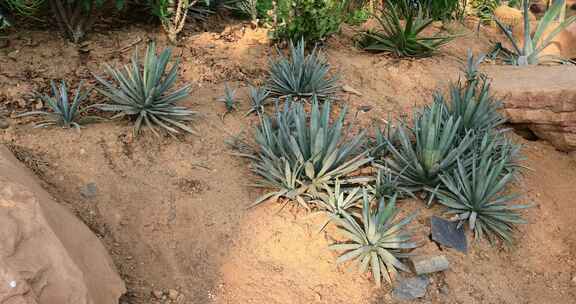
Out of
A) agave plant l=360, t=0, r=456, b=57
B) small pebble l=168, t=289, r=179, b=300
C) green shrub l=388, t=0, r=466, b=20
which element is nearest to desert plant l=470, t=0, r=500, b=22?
green shrub l=388, t=0, r=466, b=20

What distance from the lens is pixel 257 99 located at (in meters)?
3.92

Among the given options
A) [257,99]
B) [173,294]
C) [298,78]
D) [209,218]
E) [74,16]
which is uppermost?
[74,16]

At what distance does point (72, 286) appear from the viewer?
2086 millimetres

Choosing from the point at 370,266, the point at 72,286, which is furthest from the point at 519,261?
the point at 72,286

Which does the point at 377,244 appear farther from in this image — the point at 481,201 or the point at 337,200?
the point at 481,201

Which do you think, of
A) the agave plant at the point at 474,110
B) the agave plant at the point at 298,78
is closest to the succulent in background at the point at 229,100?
the agave plant at the point at 298,78

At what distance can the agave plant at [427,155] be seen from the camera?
11.2ft

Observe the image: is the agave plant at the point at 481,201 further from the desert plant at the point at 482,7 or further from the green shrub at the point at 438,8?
the desert plant at the point at 482,7

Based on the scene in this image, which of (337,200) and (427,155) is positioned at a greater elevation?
(427,155)

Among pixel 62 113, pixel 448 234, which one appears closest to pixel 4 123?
pixel 62 113

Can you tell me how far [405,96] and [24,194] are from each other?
330cm

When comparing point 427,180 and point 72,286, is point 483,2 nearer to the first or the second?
point 427,180

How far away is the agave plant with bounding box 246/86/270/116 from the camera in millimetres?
3926

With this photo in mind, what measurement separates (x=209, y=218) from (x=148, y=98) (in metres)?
0.91
